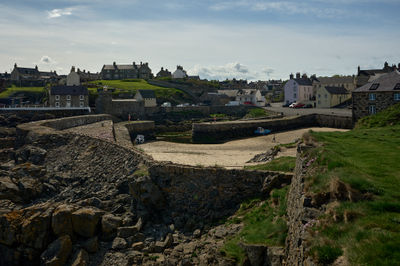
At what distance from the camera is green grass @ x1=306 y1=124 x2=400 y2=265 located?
8125 millimetres

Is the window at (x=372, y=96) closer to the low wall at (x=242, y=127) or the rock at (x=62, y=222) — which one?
the low wall at (x=242, y=127)

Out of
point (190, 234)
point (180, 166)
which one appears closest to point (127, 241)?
point (190, 234)

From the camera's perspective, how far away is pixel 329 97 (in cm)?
6756

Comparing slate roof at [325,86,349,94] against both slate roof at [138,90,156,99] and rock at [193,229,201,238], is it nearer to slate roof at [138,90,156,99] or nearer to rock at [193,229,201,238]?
slate roof at [138,90,156,99]

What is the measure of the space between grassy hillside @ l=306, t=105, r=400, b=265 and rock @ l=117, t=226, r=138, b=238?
806 cm

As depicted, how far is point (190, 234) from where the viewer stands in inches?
643

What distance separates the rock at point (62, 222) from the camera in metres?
16.3

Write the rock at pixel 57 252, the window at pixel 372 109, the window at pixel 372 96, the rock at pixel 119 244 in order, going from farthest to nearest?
the window at pixel 372 109 < the window at pixel 372 96 < the rock at pixel 119 244 < the rock at pixel 57 252

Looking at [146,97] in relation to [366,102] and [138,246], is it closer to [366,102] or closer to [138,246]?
[366,102]

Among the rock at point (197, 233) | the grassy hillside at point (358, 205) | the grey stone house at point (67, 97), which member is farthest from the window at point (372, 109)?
the grey stone house at point (67, 97)

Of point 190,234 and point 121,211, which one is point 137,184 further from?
point 190,234

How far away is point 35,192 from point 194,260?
12101mm

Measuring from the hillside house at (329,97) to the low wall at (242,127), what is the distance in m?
18.7

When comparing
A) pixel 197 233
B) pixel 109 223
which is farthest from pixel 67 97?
pixel 197 233
